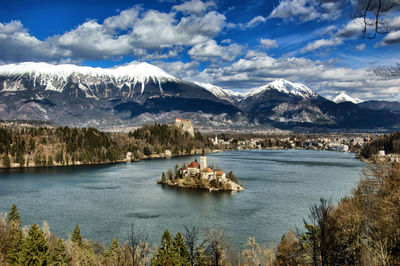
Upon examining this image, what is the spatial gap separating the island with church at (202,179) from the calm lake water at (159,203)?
5.92 feet

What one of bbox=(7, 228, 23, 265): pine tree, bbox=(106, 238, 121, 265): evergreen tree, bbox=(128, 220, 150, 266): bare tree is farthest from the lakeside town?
bbox=(7, 228, 23, 265): pine tree

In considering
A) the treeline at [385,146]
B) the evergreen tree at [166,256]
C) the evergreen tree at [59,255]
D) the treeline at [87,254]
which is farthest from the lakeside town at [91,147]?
the evergreen tree at [59,255]

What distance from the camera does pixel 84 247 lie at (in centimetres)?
1930

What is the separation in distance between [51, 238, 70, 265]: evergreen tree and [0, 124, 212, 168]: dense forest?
61880 millimetres

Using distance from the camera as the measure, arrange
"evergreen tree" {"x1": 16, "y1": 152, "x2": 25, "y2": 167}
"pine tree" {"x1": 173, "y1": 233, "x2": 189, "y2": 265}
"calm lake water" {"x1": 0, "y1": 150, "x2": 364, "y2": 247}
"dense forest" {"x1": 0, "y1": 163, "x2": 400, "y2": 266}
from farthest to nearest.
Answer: "evergreen tree" {"x1": 16, "y1": 152, "x2": 25, "y2": 167} < "calm lake water" {"x1": 0, "y1": 150, "x2": 364, "y2": 247} < "pine tree" {"x1": 173, "y1": 233, "x2": 189, "y2": 265} < "dense forest" {"x1": 0, "y1": 163, "x2": 400, "y2": 266}

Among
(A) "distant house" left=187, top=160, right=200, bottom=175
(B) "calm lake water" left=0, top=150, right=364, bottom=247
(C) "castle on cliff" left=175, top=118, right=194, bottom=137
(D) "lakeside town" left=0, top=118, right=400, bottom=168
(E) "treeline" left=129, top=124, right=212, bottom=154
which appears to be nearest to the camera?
(B) "calm lake water" left=0, top=150, right=364, bottom=247

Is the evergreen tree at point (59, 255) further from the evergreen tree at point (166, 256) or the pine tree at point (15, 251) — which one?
the evergreen tree at point (166, 256)

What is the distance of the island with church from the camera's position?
45.8 m

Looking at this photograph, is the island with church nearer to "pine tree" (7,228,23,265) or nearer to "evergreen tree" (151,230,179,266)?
"evergreen tree" (151,230,179,266)

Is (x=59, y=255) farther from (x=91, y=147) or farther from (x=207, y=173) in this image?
(x=91, y=147)

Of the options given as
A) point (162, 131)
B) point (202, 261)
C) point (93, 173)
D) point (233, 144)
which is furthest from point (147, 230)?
point (233, 144)

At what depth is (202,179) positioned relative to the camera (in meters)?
48.2

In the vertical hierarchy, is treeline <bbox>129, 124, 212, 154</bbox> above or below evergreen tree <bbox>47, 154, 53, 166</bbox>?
above

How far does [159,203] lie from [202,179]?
12.2 metres
